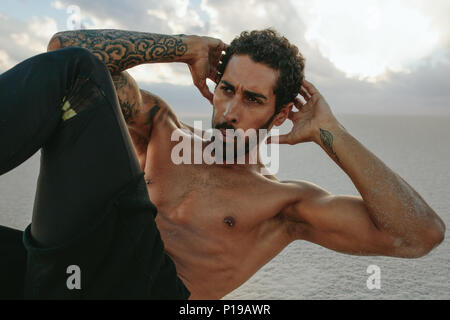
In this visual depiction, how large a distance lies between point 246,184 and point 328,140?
0.46 meters

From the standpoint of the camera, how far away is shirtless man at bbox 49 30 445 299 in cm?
157

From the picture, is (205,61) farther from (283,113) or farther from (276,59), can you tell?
(283,113)

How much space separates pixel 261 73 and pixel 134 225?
3.81 ft

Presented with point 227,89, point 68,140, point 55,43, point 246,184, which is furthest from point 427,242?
point 55,43

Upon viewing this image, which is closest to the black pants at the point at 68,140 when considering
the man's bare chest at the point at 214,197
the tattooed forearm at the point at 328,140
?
the man's bare chest at the point at 214,197

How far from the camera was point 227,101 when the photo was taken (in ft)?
6.05

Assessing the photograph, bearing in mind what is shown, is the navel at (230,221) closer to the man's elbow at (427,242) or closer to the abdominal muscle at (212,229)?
the abdominal muscle at (212,229)

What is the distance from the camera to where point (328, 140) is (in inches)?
67.4

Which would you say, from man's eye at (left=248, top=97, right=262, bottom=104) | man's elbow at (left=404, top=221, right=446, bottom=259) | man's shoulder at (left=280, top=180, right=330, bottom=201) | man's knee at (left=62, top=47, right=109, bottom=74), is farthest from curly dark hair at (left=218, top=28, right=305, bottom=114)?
man's knee at (left=62, top=47, right=109, bottom=74)

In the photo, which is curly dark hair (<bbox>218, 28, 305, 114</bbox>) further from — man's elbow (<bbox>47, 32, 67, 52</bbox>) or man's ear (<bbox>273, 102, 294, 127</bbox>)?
man's elbow (<bbox>47, 32, 67, 52</bbox>)

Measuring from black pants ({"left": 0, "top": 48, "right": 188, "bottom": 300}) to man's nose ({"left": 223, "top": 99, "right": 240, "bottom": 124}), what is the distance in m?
0.87

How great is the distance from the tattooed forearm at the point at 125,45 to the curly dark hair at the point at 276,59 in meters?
0.30
